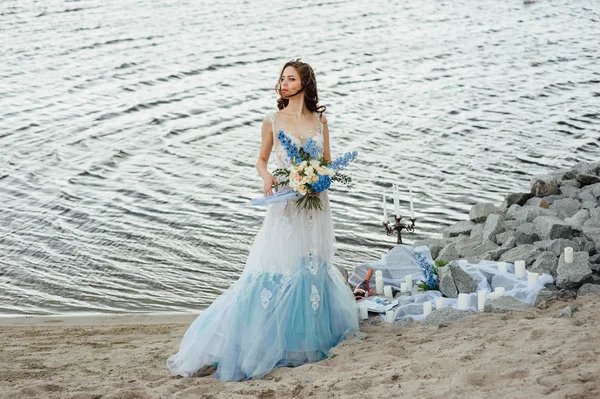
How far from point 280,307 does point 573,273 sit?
2.42m

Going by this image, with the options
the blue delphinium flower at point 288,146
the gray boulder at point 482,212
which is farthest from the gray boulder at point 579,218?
the blue delphinium flower at point 288,146

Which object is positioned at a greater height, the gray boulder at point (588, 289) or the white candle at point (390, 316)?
the gray boulder at point (588, 289)

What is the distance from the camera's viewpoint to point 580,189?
407 inches

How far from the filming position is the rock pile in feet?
24.1

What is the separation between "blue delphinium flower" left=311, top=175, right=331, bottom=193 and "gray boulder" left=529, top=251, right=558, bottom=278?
2185 millimetres

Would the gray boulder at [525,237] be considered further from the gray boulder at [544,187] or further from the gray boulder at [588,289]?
the gray boulder at [544,187]

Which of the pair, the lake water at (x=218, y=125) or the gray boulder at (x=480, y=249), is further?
the lake water at (x=218, y=125)

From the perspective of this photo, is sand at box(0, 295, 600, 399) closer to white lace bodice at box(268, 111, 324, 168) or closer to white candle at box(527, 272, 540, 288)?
white candle at box(527, 272, 540, 288)

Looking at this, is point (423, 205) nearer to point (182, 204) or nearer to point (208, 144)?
point (182, 204)

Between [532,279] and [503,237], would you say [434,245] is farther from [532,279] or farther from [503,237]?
[532,279]

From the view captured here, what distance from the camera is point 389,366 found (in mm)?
5812

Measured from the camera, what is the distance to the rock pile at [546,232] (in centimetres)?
736

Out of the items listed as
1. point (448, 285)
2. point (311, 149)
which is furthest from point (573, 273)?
point (311, 149)

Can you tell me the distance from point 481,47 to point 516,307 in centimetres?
1756
